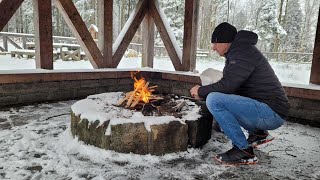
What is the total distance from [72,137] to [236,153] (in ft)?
6.95

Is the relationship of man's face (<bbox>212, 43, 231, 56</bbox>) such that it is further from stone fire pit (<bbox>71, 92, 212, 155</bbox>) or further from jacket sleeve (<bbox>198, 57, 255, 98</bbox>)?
stone fire pit (<bbox>71, 92, 212, 155</bbox>)

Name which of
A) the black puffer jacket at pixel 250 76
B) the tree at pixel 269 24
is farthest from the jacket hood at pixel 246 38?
A: the tree at pixel 269 24

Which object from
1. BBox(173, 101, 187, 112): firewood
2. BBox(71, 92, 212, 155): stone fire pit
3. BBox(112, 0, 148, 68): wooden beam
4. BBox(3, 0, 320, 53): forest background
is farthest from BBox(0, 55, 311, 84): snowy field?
BBox(173, 101, 187, 112): firewood

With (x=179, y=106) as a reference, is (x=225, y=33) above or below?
above

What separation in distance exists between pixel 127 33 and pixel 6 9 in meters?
2.67

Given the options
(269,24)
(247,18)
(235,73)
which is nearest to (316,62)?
(235,73)

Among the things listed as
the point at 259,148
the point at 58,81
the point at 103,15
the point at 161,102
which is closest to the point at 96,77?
the point at 58,81

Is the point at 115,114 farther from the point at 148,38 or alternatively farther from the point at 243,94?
the point at 148,38

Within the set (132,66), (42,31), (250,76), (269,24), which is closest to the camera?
(250,76)

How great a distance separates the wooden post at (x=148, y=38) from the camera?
7113 mm

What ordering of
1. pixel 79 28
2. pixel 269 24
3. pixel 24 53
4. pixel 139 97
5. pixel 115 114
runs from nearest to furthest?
1. pixel 115 114
2. pixel 139 97
3. pixel 79 28
4. pixel 24 53
5. pixel 269 24

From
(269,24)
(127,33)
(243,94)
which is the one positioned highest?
(269,24)

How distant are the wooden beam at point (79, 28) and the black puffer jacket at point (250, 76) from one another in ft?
13.0

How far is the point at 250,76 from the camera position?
2898 millimetres
